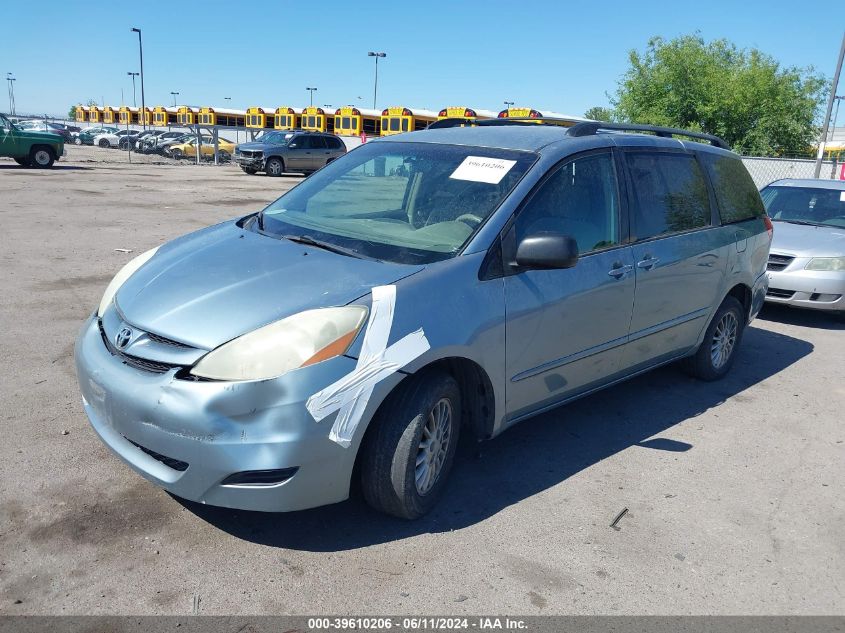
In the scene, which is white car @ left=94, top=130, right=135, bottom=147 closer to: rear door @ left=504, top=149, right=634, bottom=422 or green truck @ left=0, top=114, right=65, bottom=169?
green truck @ left=0, top=114, right=65, bottom=169

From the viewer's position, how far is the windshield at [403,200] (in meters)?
3.64

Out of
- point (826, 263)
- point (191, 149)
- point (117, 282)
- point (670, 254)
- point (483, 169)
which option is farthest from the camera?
point (191, 149)

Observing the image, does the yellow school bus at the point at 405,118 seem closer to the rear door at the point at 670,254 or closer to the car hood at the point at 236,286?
the rear door at the point at 670,254

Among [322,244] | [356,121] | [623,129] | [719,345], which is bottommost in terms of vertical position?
[719,345]

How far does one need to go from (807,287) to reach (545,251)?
5.52 metres

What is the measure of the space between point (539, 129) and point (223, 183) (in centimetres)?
2086

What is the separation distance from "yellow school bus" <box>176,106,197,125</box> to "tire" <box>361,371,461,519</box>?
54.5 m

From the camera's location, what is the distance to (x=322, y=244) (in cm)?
367

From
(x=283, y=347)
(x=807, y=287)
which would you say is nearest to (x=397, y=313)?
(x=283, y=347)

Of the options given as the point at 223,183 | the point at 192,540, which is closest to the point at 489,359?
the point at 192,540

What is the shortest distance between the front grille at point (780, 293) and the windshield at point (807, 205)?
131 centimetres

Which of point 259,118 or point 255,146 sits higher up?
point 259,118

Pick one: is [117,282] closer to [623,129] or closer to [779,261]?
[623,129]

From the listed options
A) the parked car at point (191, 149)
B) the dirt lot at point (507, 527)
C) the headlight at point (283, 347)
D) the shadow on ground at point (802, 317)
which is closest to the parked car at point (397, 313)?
→ the headlight at point (283, 347)
